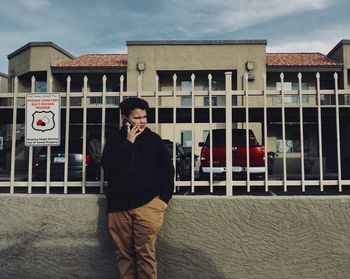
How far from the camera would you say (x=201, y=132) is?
18.9 meters

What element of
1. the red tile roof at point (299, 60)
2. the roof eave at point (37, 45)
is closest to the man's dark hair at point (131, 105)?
the red tile roof at point (299, 60)

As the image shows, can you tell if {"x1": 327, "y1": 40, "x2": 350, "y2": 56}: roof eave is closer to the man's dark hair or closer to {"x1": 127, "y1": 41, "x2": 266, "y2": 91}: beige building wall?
{"x1": 127, "y1": 41, "x2": 266, "y2": 91}: beige building wall

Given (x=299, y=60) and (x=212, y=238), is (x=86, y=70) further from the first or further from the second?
(x=212, y=238)

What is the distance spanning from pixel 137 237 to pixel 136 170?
1.95 feet

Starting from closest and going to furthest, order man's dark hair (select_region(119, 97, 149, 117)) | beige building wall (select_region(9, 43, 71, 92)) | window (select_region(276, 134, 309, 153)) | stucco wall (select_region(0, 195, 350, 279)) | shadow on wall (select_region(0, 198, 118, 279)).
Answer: man's dark hair (select_region(119, 97, 149, 117)) < stucco wall (select_region(0, 195, 350, 279)) < shadow on wall (select_region(0, 198, 118, 279)) < window (select_region(276, 134, 309, 153)) < beige building wall (select_region(9, 43, 71, 92))

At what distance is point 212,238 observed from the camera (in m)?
3.71

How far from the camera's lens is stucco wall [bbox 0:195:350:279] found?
366 centimetres

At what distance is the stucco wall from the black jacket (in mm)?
480

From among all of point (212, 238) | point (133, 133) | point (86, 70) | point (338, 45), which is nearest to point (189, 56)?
point (86, 70)

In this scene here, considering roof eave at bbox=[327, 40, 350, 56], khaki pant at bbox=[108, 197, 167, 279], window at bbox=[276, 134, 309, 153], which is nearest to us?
khaki pant at bbox=[108, 197, 167, 279]

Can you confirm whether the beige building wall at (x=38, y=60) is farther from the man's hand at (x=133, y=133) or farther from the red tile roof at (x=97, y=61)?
the man's hand at (x=133, y=133)

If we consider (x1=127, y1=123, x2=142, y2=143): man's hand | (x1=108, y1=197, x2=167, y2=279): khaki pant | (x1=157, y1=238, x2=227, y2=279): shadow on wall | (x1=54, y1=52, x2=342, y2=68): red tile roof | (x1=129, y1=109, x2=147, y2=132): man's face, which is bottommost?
(x1=157, y1=238, x2=227, y2=279): shadow on wall

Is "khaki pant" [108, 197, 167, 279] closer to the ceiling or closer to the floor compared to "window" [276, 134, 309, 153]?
closer to the floor

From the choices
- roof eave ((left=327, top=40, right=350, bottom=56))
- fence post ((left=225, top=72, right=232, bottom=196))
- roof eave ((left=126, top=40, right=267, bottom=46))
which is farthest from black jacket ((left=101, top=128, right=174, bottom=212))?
roof eave ((left=327, top=40, right=350, bottom=56))
